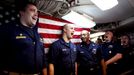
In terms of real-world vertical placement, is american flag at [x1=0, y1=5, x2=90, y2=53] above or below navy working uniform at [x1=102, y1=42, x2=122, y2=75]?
above

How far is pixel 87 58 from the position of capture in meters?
5.23

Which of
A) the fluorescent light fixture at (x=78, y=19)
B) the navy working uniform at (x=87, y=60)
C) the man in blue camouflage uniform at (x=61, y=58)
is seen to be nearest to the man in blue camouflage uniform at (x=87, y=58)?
the navy working uniform at (x=87, y=60)

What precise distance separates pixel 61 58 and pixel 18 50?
56.8 inches

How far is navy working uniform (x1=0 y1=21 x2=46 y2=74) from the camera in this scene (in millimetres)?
3156

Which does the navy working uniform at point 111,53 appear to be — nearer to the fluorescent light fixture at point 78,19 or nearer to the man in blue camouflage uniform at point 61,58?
the fluorescent light fixture at point 78,19

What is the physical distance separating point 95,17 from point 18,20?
3137 millimetres

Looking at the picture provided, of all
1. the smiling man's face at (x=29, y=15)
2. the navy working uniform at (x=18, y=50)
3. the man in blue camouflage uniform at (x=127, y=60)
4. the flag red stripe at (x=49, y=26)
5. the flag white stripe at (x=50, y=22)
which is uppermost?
the smiling man's face at (x=29, y=15)

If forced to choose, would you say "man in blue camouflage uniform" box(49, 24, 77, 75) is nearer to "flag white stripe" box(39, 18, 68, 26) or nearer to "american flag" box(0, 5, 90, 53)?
"american flag" box(0, 5, 90, 53)

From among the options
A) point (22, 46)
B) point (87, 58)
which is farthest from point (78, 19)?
point (22, 46)

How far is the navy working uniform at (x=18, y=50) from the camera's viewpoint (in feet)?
10.4

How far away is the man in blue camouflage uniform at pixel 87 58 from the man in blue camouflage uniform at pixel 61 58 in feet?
2.07

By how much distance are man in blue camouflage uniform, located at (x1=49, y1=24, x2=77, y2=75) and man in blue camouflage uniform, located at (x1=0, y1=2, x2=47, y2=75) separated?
0.92 m

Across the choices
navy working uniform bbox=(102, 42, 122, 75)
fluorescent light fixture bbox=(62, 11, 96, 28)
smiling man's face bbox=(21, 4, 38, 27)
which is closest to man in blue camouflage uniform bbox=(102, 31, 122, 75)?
navy working uniform bbox=(102, 42, 122, 75)

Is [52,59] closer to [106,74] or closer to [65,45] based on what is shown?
[65,45]
